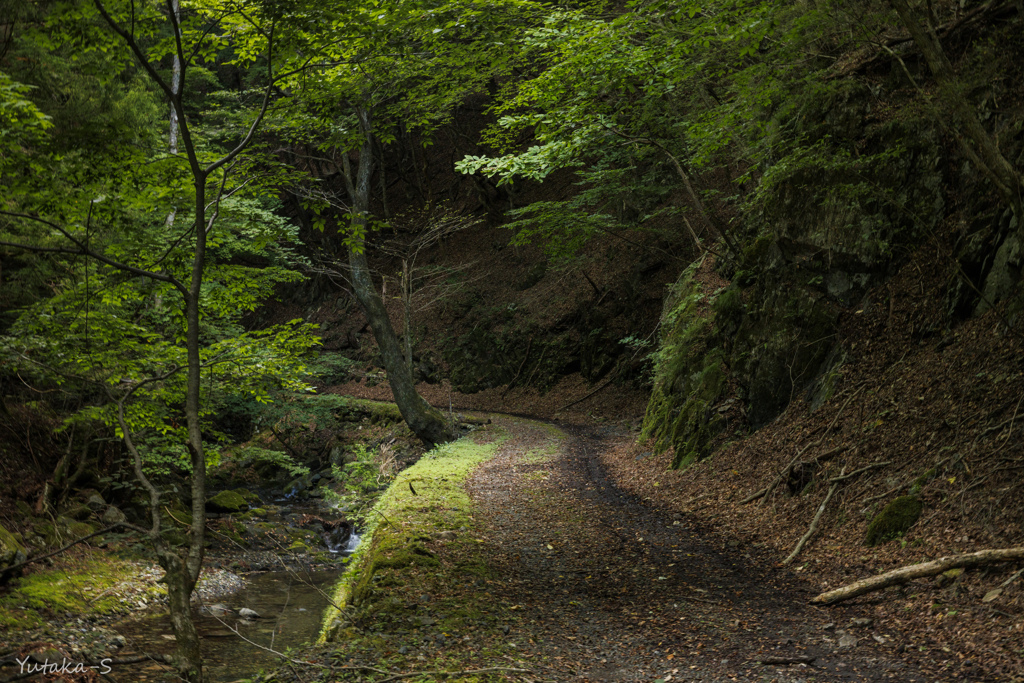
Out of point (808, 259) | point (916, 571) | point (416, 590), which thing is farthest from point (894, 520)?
point (808, 259)

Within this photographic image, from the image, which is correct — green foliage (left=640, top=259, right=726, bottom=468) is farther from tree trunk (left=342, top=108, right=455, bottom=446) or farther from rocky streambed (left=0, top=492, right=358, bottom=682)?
rocky streambed (left=0, top=492, right=358, bottom=682)

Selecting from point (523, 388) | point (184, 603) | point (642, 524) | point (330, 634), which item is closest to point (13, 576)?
point (330, 634)

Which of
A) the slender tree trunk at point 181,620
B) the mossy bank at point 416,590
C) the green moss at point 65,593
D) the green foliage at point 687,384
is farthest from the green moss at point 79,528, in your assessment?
the green foliage at point 687,384

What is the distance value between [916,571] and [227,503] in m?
13.0

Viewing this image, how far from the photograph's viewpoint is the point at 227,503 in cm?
1361

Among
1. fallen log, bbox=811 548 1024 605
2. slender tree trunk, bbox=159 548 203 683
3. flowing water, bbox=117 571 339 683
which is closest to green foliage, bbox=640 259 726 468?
fallen log, bbox=811 548 1024 605

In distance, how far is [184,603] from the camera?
3732 mm

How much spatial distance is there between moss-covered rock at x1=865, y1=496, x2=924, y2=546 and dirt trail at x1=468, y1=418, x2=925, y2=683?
0.94m

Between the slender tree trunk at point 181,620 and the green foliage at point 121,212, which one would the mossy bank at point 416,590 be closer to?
the slender tree trunk at point 181,620

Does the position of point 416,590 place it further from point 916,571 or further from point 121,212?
point 916,571

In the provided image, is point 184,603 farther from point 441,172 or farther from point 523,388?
point 441,172

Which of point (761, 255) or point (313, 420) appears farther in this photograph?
point (313, 420)

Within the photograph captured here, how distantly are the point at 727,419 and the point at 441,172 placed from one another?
26.2 m

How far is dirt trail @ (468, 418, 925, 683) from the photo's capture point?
15.4ft
